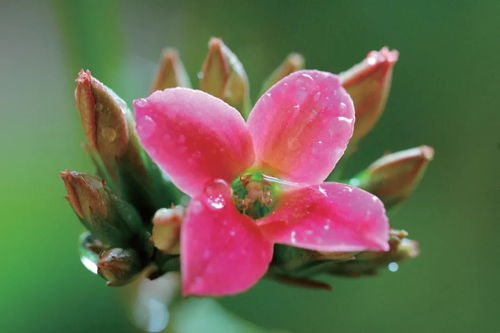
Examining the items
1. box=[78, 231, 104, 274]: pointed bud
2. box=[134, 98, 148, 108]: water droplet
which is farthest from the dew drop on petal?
box=[78, 231, 104, 274]: pointed bud

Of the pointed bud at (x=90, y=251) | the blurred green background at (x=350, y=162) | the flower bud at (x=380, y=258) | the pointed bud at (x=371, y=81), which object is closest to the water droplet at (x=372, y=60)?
the pointed bud at (x=371, y=81)

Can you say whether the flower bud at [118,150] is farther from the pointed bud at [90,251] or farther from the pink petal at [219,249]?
the pink petal at [219,249]

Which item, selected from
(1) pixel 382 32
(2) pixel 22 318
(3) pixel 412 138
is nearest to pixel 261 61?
(1) pixel 382 32

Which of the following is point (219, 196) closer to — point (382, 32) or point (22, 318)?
point (22, 318)

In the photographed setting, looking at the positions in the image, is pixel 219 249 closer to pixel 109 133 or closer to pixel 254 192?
pixel 254 192

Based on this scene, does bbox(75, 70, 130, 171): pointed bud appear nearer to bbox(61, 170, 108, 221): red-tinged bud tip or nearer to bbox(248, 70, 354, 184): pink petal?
bbox(61, 170, 108, 221): red-tinged bud tip

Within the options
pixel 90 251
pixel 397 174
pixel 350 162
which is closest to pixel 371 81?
pixel 397 174
